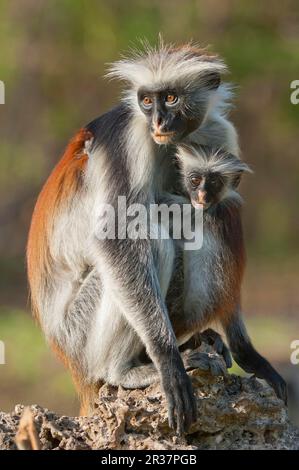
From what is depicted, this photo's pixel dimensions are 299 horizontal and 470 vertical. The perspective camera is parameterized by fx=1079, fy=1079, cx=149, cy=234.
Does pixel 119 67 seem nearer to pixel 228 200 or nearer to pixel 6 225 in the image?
pixel 228 200

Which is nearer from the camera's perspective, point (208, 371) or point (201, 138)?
point (208, 371)

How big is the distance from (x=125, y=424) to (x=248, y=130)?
1627 centimetres

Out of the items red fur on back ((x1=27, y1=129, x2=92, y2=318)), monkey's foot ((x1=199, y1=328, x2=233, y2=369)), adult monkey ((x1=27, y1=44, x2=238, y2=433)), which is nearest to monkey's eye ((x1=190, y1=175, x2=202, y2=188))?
adult monkey ((x1=27, y1=44, x2=238, y2=433))

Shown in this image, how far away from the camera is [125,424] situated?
269 inches

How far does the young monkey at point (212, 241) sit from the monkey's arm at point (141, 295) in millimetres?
362

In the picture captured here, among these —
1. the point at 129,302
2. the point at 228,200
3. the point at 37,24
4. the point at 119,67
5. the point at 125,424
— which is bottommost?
the point at 125,424

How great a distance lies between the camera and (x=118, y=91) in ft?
70.1

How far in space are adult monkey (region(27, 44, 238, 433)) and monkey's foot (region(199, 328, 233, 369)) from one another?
18cm

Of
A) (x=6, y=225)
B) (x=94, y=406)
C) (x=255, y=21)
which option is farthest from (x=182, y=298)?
(x=255, y=21)

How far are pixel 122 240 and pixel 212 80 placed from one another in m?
1.57

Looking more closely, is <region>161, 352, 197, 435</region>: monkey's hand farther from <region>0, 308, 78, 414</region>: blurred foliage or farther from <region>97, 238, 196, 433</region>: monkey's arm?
<region>0, 308, 78, 414</region>: blurred foliage

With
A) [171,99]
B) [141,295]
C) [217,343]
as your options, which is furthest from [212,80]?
[217,343]

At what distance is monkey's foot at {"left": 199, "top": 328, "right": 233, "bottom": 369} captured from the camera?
809 cm

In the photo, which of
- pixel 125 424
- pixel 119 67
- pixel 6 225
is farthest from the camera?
pixel 6 225
